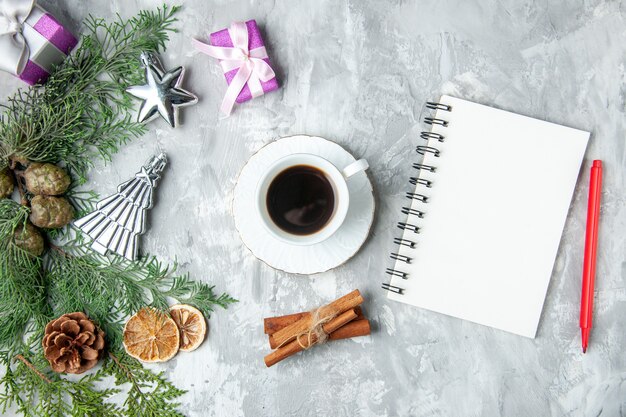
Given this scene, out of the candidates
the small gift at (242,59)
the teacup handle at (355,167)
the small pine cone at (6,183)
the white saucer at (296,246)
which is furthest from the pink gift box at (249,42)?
the small pine cone at (6,183)

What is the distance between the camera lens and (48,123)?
3.33ft

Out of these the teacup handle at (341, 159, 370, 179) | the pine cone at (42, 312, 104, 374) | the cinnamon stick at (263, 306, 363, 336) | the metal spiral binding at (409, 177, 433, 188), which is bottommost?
the cinnamon stick at (263, 306, 363, 336)

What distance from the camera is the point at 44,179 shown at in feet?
3.34

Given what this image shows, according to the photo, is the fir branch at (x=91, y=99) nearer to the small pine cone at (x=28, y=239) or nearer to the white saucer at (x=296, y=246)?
the small pine cone at (x=28, y=239)

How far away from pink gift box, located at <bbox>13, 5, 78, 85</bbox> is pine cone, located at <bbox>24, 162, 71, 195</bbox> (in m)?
0.16

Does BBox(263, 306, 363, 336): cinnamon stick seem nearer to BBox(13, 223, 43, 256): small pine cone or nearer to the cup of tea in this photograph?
the cup of tea

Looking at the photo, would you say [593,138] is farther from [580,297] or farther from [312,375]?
[312,375]

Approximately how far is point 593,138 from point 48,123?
3.26 ft

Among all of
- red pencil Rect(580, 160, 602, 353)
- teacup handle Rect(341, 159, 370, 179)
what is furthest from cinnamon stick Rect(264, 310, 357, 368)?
red pencil Rect(580, 160, 602, 353)

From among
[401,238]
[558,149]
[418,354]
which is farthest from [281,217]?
[558,149]

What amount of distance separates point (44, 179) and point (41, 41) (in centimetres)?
24

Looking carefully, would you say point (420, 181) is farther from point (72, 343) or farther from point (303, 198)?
point (72, 343)

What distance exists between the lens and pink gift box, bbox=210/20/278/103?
3.38 feet

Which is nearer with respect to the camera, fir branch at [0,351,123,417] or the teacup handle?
the teacup handle
